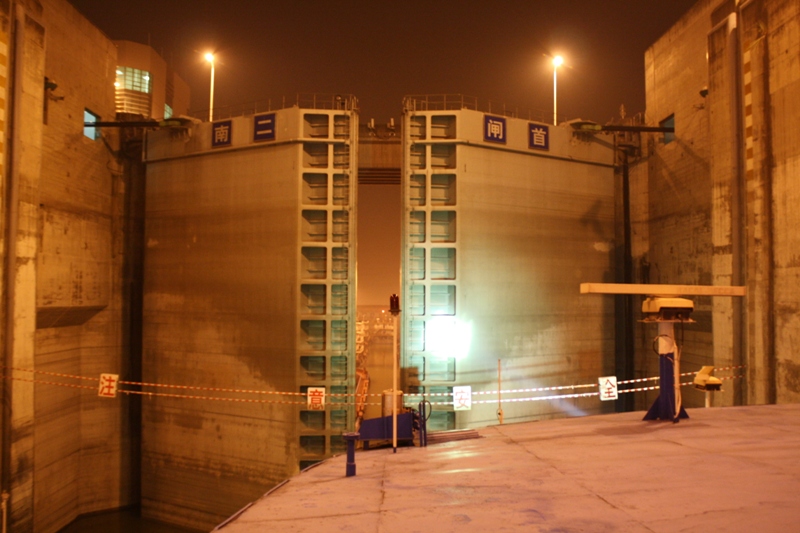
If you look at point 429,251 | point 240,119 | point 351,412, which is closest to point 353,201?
point 429,251

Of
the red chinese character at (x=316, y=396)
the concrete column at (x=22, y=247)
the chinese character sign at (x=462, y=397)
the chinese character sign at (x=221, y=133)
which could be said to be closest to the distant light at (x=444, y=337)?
the chinese character sign at (x=462, y=397)

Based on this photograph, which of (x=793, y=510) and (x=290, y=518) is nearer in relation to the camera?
(x=793, y=510)

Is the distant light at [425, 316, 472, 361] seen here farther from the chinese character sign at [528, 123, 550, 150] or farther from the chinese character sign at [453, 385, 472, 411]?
the chinese character sign at [528, 123, 550, 150]

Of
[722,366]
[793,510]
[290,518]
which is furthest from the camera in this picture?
[722,366]

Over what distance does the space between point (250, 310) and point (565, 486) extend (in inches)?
494

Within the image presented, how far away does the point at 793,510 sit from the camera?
462 centimetres

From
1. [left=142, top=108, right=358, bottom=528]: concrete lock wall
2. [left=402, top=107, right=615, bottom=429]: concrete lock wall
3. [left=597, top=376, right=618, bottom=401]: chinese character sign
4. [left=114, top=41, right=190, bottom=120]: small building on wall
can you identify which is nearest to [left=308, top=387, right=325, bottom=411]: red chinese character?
[left=142, top=108, right=358, bottom=528]: concrete lock wall

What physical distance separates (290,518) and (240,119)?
14326 millimetres

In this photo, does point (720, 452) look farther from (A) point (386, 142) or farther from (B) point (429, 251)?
(A) point (386, 142)

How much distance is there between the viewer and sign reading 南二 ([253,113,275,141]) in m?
16.4

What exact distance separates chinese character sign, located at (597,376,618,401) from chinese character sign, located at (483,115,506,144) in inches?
309

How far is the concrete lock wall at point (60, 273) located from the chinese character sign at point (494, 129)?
40.8ft

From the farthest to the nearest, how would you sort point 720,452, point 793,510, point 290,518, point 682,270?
point 682,270 → point 720,452 → point 290,518 → point 793,510

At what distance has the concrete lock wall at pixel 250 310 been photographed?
52.1 ft
